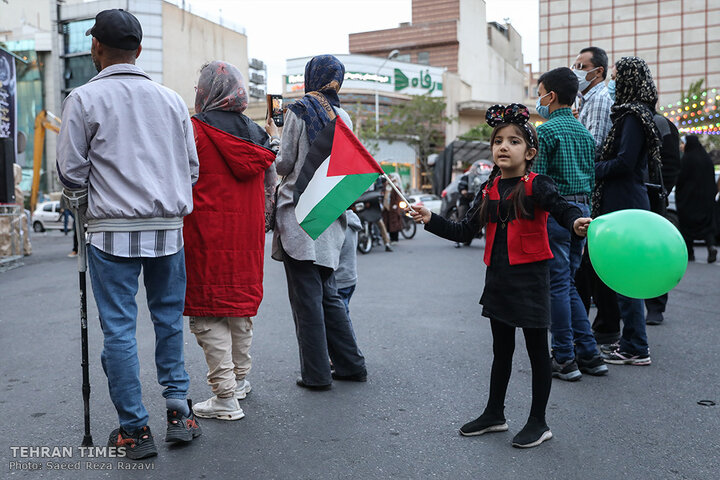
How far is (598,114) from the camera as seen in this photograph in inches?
206

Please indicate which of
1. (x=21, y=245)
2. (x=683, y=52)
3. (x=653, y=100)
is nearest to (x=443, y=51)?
(x=683, y=52)

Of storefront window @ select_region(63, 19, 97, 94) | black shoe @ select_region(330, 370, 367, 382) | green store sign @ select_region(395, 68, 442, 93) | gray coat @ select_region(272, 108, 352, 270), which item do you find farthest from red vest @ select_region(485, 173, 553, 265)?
green store sign @ select_region(395, 68, 442, 93)

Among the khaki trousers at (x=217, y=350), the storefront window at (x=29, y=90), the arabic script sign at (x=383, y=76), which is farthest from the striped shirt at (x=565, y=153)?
the storefront window at (x=29, y=90)

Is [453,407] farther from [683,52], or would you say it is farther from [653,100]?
[683,52]

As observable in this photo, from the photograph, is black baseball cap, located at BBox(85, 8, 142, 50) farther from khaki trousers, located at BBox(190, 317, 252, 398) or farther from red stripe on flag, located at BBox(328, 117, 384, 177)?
khaki trousers, located at BBox(190, 317, 252, 398)

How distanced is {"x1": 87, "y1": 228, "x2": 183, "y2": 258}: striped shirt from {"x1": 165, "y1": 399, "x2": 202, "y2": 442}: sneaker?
0.80 m

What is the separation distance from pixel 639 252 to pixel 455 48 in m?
75.8

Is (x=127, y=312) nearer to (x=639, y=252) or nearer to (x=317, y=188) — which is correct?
(x=317, y=188)

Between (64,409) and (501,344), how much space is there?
2446 mm

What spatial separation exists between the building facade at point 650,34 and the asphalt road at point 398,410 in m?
64.3

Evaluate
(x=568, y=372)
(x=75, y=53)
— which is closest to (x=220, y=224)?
(x=568, y=372)

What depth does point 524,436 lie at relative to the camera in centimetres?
337

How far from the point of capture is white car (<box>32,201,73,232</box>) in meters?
29.1

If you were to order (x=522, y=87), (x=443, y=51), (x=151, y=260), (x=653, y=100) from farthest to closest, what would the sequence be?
(x=522, y=87) < (x=443, y=51) < (x=653, y=100) < (x=151, y=260)
